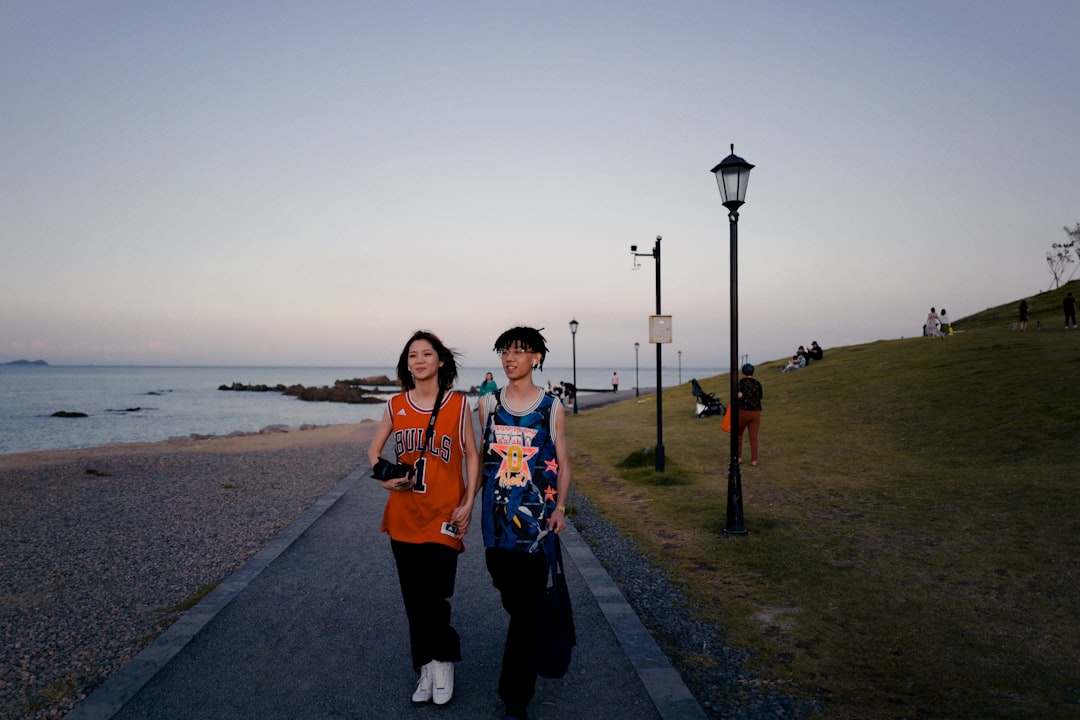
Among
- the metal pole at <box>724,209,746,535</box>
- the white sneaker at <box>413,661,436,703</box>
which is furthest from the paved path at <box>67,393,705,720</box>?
the metal pole at <box>724,209,746,535</box>

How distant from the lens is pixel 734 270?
862cm

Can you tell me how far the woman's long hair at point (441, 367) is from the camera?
3947mm

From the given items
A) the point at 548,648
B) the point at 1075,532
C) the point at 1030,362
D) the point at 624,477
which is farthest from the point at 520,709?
the point at 1030,362

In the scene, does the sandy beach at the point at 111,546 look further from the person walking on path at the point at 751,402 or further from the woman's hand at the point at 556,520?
the person walking on path at the point at 751,402

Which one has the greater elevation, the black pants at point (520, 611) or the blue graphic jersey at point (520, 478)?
the blue graphic jersey at point (520, 478)

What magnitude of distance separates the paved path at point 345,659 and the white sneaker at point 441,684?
2.8 inches

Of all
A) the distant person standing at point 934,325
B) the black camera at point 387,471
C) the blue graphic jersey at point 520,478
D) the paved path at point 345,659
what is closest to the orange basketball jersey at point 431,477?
the black camera at point 387,471

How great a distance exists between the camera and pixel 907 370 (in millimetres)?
26344

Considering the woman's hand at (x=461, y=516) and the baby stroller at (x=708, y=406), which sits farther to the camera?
the baby stroller at (x=708, y=406)

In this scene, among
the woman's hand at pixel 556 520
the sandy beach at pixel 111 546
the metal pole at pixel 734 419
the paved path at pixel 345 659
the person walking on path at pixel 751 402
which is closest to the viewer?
the woman's hand at pixel 556 520

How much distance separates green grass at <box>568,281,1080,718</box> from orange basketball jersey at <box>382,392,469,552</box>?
2.07 meters

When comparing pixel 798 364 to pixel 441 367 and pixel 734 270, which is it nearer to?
pixel 734 270

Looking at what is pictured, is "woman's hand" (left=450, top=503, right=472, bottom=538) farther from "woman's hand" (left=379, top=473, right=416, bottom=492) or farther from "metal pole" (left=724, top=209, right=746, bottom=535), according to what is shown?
"metal pole" (left=724, top=209, right=746, bottom=535)

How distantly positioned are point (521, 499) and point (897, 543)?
608 centimetres
